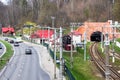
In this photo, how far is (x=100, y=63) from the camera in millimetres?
73625

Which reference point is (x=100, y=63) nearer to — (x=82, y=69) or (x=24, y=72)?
(x=82, y=69)

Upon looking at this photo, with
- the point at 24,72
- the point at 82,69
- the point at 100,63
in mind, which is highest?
the point at 100,63

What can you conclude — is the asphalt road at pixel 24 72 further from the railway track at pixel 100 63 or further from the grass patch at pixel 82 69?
the railway track at pixel 100 63

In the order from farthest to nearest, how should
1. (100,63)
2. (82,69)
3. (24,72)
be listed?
(100,63) → (24,72) → (82,69)

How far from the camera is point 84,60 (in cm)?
8025

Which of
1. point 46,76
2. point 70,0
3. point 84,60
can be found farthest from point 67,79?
point 70,0

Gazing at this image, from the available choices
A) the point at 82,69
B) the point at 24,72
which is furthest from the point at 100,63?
the point at 24,72

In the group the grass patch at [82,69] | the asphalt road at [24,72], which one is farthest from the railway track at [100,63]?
the asphalt road at [24,72]

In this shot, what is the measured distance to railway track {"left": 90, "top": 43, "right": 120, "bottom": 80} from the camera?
5949cm

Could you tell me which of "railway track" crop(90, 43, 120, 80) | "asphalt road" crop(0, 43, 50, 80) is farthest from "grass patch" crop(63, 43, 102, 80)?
"asphalt road" crop(0, 43, 50, 80)

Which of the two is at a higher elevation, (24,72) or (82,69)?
(82,69)

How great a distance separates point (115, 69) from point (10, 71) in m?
20.5

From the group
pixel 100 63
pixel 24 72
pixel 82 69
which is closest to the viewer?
pixel 82 69

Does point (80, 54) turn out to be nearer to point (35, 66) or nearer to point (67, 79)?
point (35, 66)
